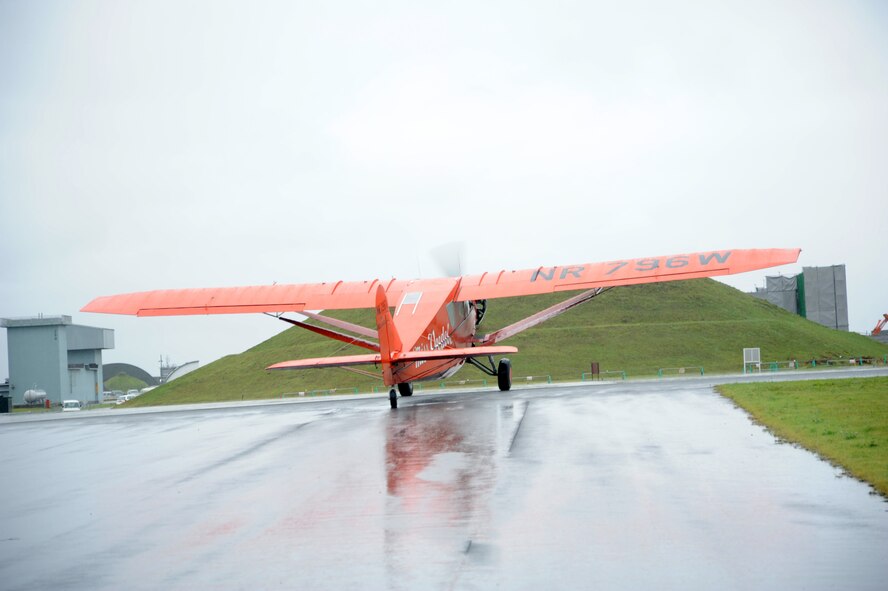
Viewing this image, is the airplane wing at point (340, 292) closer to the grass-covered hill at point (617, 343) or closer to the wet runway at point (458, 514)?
the wet runway at point (458, 514)

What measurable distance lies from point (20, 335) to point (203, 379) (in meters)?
34.9

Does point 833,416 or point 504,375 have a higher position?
point 504,375

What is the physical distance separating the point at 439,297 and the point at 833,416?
638 inches

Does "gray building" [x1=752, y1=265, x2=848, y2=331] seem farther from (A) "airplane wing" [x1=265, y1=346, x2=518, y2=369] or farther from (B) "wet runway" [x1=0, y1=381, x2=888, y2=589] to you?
(B) "wet runway" [x1=0, y1=381, x2=888, y2=589]

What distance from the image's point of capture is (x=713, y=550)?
748cm

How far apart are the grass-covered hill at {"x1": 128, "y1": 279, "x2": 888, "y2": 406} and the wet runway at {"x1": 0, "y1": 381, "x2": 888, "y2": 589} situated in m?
45.0

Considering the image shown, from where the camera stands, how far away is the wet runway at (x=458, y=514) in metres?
7.12

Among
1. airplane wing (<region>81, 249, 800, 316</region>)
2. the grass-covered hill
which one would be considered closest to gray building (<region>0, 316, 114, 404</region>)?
the grass-covered hill

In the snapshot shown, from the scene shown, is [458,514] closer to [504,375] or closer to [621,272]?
[621,272]

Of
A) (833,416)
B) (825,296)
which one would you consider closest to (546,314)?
(833,416)

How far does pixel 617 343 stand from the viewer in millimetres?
75625

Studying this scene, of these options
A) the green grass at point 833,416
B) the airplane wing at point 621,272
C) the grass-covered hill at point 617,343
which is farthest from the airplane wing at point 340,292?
the grass-covered hill at point 617,343

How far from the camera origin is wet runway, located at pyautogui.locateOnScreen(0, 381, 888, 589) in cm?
712

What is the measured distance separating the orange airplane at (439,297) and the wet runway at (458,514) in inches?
455
